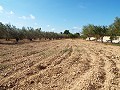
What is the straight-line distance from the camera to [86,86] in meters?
10.1

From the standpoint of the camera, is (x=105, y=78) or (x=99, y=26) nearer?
(x=105, y=78)

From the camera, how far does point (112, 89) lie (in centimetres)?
987

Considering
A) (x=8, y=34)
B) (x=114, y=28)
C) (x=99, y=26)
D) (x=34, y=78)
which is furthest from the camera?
(x=99, y=26)

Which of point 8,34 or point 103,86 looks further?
point 8,34

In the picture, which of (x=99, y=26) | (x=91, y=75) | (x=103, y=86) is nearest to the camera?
(x=103, y=86)

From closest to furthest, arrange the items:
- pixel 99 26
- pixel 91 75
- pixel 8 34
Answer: pixel 91 75, pixel 8 34, pixel 99 26

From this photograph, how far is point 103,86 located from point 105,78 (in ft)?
6.08

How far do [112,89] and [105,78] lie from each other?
229 cm

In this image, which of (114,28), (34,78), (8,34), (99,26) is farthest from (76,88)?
(99,26)

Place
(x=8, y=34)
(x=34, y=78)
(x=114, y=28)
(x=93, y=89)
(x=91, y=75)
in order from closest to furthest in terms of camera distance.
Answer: (x=93, y=89) < (x=34, y=78) < (x=91, y=75) < (x=114, y=28) < (x=8, y=34)

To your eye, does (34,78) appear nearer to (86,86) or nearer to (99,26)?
(86,86)

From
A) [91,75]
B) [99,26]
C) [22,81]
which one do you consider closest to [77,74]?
[91,75]

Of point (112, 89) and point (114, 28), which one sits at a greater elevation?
point (114, 28)

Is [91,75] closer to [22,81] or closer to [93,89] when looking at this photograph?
[93,89]
